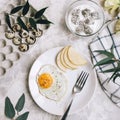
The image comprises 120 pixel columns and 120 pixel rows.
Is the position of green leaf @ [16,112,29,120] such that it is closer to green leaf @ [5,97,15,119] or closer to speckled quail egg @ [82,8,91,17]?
green leaf @ [5,97,15,119]

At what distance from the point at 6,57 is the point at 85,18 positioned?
235 mm

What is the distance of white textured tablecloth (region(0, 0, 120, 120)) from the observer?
4.12ft

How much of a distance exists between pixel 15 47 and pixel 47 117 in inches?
8.0

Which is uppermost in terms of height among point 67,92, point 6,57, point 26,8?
point 26,8

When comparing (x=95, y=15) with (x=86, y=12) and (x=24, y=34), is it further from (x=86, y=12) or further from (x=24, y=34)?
(x=24, y=34)

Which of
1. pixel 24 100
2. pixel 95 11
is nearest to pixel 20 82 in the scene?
pixel 24 100

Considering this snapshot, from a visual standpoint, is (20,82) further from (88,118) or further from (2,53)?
(88,118)

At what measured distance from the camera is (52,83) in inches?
49.6

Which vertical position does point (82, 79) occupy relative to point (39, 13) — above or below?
below

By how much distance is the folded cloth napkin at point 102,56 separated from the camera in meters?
1.26

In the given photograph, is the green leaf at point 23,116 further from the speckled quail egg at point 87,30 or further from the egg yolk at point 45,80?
the speckled quail egg at point 87,30

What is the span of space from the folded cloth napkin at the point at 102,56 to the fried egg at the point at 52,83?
99 millimetres

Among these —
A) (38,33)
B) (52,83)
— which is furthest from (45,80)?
(38,33)

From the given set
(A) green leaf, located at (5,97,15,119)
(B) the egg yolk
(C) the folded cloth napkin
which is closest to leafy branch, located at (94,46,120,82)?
(C) the folded cloth napkin
